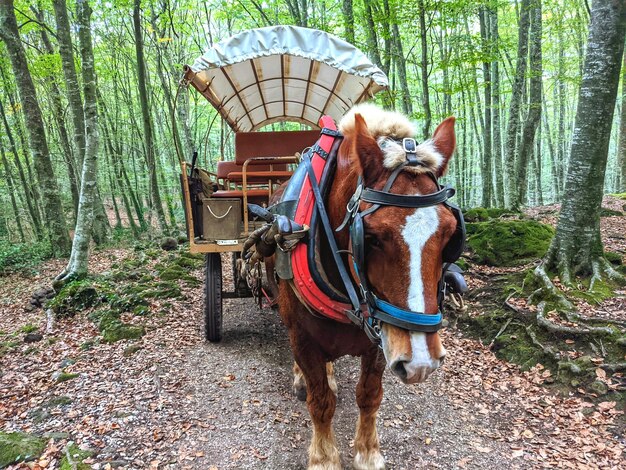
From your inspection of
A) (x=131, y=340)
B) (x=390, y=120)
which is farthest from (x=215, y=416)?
(x=390, y=120)

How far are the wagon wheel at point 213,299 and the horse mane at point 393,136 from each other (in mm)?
2927

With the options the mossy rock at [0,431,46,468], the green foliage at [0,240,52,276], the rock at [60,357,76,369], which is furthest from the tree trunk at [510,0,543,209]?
the green foliage at [0,240,52,276]

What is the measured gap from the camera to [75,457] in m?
2.69

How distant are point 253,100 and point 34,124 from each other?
18.8 ft

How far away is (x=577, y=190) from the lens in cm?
449

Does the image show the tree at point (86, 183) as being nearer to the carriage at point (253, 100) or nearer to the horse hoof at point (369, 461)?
the carriage at point (253, 100)

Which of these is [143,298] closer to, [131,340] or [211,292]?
[131,340]

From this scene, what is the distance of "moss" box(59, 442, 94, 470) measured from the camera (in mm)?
2602

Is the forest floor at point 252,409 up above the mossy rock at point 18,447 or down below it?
below

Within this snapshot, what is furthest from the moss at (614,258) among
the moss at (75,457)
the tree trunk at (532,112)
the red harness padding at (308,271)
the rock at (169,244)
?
the rock at (169,244)

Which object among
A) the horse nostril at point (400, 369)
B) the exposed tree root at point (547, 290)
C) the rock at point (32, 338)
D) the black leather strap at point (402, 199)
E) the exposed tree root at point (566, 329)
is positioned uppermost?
the black leather strap at point (402, 199)

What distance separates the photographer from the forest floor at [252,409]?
9.26 feet

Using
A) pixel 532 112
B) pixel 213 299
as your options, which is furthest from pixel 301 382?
pixel 532 112

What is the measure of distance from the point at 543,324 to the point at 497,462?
6.00 ft
